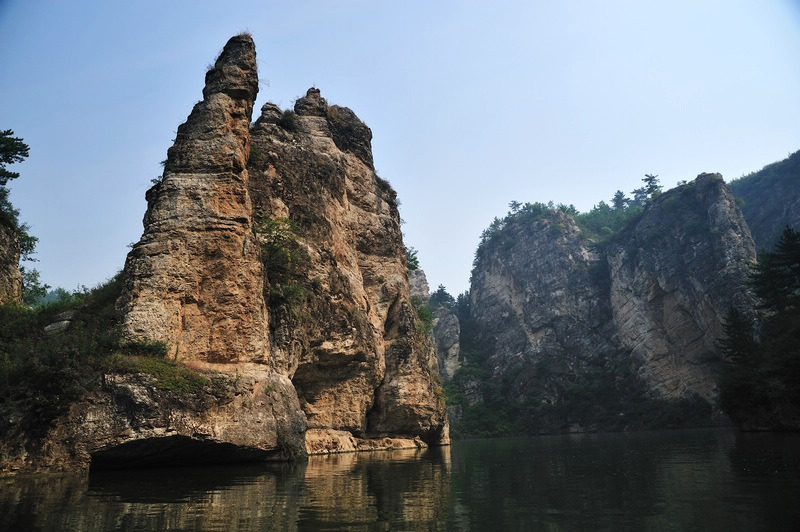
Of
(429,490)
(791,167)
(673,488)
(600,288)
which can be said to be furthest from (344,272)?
(791,167)

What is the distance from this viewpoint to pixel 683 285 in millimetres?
72188

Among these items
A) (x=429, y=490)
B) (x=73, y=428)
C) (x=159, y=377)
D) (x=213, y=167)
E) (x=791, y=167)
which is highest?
(x=791, y=167)

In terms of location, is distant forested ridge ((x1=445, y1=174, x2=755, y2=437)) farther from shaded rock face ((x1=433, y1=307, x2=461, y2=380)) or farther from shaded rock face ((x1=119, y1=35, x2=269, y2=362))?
shaded rock face ((x1=119, y1=35, x2=269, y2=362))

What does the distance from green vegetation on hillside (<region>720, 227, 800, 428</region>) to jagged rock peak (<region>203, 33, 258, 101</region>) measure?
33.1m

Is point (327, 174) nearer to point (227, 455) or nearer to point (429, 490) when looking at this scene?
point (227, 455)

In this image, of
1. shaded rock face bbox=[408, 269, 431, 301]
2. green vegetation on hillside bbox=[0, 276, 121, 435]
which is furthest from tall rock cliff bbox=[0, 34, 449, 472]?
shaded rock face bbox=[408, 269, 431, 301]

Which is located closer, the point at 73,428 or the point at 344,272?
the point at 73,428

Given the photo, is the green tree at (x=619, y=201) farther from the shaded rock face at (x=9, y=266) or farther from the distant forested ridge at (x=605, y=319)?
the shaded rock face at (x=9, y=266)

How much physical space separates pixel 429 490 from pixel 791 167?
100014 millimetres

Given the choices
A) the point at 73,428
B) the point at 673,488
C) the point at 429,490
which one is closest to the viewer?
the point at 673,488

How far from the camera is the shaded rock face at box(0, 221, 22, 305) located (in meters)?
29.4

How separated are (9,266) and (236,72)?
1689 centimetres

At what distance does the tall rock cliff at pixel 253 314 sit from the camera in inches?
662

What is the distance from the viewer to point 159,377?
17391 millimetres
